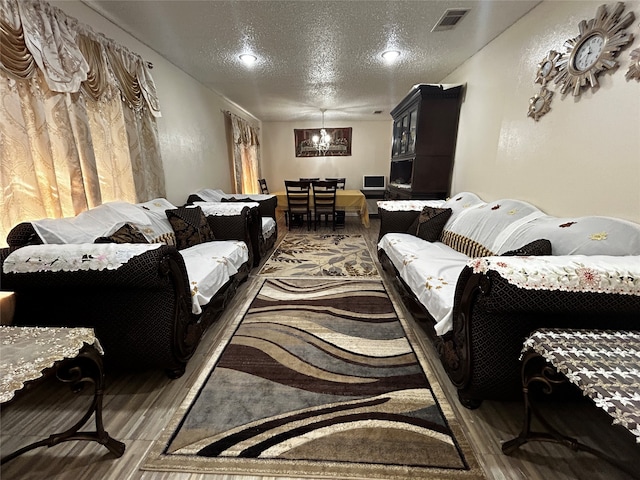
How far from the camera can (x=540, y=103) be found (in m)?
1.95

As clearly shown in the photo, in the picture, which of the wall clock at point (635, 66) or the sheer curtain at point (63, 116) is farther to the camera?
the sheer curtain at point (63, 116)

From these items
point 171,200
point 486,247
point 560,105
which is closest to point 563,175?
point 560,105

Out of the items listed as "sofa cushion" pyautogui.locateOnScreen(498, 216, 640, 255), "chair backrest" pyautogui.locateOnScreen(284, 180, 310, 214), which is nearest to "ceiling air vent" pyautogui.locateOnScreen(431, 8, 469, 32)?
"sofa cushion" pyautogui.locateOnScreen(498, 216, 640, 255)

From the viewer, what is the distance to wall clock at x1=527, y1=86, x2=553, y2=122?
74.1 inches

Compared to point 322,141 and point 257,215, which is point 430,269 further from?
point 322,141

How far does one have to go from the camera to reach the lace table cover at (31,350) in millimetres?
727

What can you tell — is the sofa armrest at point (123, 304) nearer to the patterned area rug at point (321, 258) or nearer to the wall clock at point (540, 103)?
the patterned area rug at point (321, 258)

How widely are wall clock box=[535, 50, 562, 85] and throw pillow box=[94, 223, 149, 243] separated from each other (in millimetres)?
3064

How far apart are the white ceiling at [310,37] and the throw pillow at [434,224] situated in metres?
1.62

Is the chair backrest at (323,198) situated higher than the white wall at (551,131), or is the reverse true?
the white wall at (551,131)

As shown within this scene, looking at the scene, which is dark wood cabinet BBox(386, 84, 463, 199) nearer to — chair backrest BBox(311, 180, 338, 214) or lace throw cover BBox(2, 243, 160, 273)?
chair backrest BBox(311, 180, 338, 214)

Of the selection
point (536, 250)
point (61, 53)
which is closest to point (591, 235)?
point (536, 250)

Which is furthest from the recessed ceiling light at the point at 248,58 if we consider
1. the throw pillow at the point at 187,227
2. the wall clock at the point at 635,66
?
the wall clock at the point at 635,66

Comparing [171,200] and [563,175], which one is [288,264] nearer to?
[171,200]
